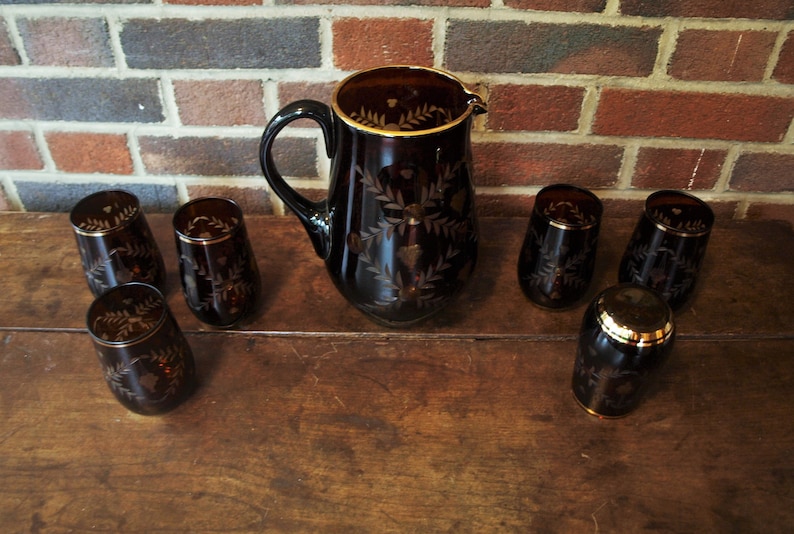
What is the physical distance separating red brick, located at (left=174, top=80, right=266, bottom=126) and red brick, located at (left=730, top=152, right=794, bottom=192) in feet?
2.09

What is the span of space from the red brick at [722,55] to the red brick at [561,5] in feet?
0.36

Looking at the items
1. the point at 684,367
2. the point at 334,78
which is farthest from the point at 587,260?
the point at 334,78

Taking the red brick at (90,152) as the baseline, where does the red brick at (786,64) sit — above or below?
above

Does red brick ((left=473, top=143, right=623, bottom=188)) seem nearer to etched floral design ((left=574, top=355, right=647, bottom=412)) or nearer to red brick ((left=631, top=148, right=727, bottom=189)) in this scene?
red brick ((left=631, top=148, right=727, bottom=189))

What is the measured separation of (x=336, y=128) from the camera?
1.92 feet

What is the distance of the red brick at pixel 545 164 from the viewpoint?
2.67ft

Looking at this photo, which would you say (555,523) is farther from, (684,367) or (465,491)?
(684,367)

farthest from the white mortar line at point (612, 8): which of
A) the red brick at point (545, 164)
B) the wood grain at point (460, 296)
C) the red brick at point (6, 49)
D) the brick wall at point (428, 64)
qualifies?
the red brick at point (6, 49)

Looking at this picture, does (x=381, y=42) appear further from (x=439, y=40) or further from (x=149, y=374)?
(x=149, y=374)

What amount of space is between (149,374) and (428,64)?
47 cm

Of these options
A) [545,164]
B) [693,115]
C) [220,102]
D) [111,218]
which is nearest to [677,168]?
[693,115]

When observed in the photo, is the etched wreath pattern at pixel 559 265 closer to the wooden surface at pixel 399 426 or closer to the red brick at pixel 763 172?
the wooden surface at pixel 399 426

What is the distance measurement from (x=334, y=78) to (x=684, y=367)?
516 mm

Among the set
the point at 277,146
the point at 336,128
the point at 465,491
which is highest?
the point at 336,128
